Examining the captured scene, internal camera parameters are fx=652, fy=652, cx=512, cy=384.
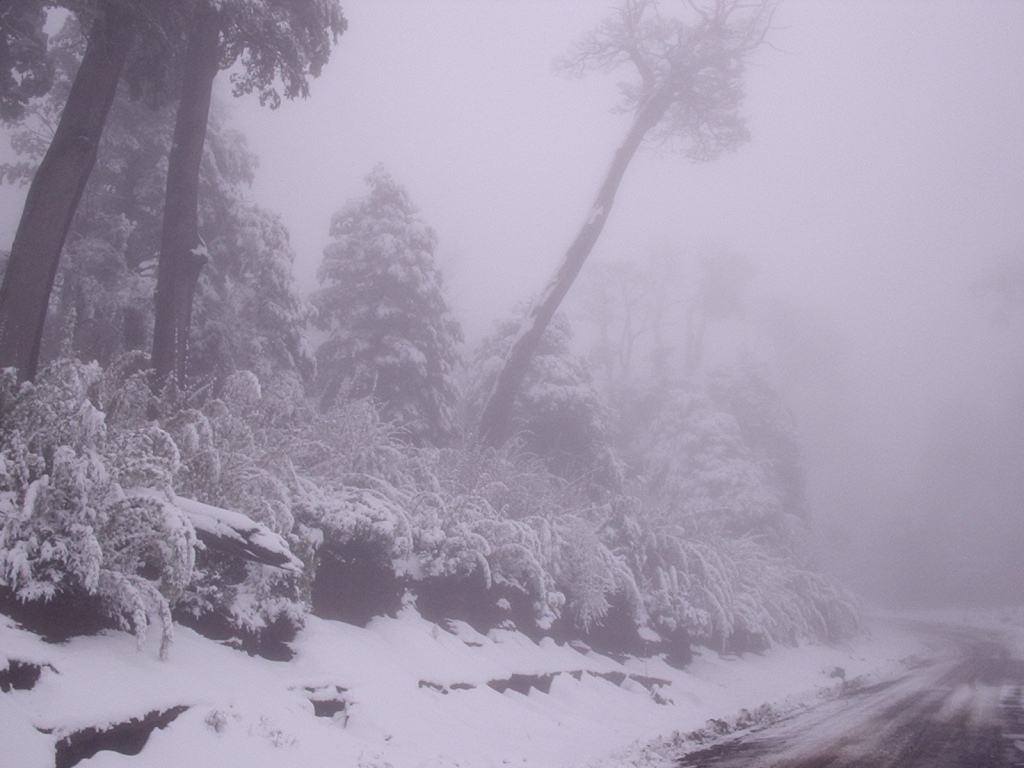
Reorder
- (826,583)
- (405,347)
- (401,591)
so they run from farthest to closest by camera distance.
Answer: (826,583), (405,347), (401,591)

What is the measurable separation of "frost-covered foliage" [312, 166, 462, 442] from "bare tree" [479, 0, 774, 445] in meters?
3.66

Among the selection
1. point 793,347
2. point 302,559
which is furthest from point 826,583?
point 793,347

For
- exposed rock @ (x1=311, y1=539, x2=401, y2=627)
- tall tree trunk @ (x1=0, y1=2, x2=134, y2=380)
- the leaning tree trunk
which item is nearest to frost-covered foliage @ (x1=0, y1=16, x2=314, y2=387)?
the leaning tree trunk

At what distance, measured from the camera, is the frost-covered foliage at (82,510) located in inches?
145

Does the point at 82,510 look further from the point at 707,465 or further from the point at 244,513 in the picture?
the point at 707,465

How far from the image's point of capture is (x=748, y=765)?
Answer: 5.30 m

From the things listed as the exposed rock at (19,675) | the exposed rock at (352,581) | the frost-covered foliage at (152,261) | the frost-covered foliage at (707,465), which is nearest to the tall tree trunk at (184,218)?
the exposed rock at (352,581)

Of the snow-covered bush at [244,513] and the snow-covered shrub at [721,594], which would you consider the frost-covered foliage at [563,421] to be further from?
the snow-covered bush at [244,513]

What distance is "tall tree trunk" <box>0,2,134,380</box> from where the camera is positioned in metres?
5.85

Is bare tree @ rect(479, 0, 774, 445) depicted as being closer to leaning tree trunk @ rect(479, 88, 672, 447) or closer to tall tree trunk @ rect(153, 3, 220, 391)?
leaning tree trunk @ rect(479, 88, 672, 447)

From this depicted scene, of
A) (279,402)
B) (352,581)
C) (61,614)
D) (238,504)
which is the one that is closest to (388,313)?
(279,402)

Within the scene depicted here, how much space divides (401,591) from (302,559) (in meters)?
1.57

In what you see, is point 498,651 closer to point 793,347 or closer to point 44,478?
point 44,478

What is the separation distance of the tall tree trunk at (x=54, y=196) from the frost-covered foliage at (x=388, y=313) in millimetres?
9550
